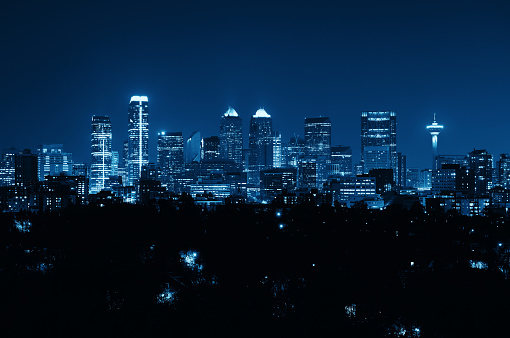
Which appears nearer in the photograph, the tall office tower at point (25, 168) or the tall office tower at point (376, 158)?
the tall office tower at point (25, 168)

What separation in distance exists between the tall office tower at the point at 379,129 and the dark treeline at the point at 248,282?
104132mm

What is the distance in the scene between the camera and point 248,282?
23.7 metres

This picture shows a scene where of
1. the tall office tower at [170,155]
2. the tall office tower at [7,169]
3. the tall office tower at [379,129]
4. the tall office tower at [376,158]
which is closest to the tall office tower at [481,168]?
the tall office tower at [376,158]

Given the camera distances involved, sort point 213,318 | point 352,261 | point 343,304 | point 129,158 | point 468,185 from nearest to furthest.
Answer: point 213,318
point 343,304
point 352,261
point 468,185
point 129,158

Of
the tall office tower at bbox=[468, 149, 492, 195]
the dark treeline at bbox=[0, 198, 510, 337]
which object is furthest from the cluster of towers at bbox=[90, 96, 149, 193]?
the dark treeline at bbox=[0, 198, 510, 337]

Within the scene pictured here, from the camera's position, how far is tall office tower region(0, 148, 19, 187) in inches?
4330

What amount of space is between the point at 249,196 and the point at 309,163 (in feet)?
44.9

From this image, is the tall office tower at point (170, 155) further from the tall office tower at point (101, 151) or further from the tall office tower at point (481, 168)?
the tall office tower at point (481, 168)

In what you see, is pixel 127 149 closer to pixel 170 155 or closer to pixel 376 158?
pixel 170 155

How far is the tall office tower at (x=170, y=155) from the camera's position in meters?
125

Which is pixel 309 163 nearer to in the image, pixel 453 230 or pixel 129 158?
pixel 129 158

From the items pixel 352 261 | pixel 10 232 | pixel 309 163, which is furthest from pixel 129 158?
pixel 352 261

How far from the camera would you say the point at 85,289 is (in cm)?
2227

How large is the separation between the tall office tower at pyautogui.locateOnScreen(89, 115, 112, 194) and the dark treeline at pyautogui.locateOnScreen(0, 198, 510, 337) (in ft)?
303
